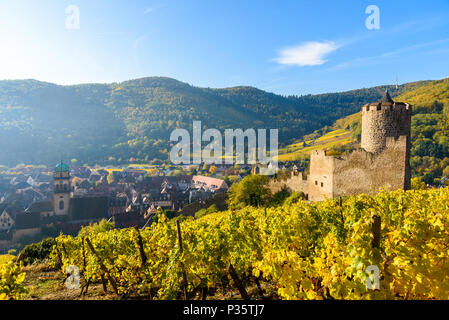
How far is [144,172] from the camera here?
10312 centimetres

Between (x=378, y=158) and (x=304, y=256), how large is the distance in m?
12.6

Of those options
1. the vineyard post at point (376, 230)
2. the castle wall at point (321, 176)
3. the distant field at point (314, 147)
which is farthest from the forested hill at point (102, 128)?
the vineyard post at point (376, 230)

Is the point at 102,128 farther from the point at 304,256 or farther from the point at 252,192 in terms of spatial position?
the point at 304,256

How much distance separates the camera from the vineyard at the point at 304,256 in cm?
347

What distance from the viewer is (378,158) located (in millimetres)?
17297

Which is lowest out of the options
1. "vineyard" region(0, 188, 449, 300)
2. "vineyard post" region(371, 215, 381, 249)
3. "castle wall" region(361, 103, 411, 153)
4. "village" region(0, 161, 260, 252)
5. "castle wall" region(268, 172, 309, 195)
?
"village" region(0, 161, 260, 252)

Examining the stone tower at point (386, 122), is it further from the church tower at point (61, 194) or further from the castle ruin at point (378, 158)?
the church tower at point (61, 194)

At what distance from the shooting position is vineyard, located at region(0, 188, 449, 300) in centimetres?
347

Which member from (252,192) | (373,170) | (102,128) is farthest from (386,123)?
(102,128)

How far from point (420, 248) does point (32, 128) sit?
624ft

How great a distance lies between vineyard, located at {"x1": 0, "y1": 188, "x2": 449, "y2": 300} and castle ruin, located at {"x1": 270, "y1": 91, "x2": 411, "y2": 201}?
20.1 ft

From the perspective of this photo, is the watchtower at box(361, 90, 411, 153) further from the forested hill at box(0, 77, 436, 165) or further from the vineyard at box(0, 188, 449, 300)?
the forested hill at box(0, 77, 436, 165)

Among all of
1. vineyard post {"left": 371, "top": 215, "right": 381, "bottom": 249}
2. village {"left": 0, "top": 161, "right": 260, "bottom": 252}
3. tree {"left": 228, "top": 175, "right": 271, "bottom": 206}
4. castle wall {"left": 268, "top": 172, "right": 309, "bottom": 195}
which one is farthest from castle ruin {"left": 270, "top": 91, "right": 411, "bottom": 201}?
vineyard post {"left": 371, "top": 215, "right": 381, "bottom": 249}
